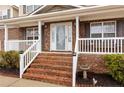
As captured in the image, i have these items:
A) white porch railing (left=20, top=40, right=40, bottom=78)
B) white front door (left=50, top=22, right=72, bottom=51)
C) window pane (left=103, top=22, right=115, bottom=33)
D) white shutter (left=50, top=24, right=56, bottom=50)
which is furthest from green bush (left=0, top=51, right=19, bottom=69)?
window pane (left=103, top=22, right=115, bottom=33)

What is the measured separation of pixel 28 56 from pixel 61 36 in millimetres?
4006

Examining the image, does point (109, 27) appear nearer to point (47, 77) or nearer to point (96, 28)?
point (96, 28)

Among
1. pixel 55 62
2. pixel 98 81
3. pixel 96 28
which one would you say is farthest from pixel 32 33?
pixel 98 81

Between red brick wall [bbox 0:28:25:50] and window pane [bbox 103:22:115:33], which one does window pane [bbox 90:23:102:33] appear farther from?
red brick wall [bbox 0:28:25:50]

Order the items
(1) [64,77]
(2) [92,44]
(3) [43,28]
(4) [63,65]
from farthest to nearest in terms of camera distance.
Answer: (3) [43,28] < (2) [92,44] < (4) [63,65] < (1) [64,77]

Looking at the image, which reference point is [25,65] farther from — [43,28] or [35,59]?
[43,28]

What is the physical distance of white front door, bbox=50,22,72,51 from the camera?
13352 millimetres

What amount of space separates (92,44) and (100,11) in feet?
7.92

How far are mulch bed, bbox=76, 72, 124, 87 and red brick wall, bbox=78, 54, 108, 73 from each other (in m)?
0.27

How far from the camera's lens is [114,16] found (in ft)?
35.8

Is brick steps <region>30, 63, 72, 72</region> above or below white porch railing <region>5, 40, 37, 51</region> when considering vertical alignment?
below
